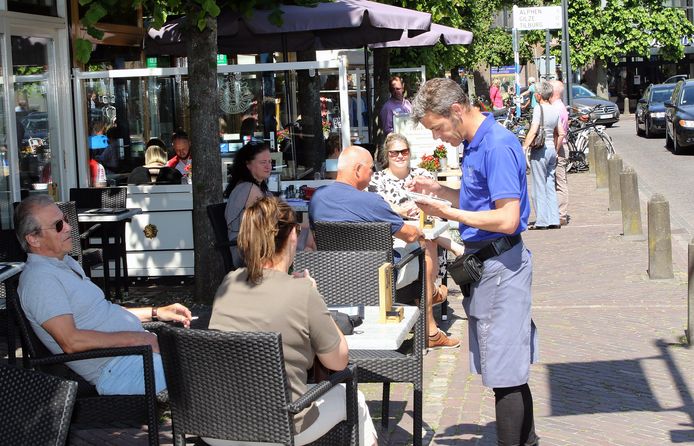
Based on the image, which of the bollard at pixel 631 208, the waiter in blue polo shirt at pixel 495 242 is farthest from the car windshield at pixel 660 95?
the waiter in blue polo shirt at pixel 495 242

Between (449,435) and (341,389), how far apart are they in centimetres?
179

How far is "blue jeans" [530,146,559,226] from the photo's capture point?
14094mm

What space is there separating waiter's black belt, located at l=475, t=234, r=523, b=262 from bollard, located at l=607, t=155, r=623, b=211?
426 inches

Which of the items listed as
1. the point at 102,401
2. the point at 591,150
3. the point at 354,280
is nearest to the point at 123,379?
the point at 102,401

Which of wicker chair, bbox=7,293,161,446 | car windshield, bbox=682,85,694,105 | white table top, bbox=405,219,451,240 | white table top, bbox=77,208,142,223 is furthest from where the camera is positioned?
car windshield, bbox=682,85,694,105

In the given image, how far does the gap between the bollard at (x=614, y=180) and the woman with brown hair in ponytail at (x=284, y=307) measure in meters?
11.7

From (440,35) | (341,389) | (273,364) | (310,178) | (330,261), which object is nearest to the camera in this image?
(273,364)

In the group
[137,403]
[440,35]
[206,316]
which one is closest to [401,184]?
[206,316]

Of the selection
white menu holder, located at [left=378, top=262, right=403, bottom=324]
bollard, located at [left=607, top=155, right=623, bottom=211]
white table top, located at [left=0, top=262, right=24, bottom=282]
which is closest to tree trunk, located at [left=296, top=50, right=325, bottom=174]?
bollard, located at [left=607, top=155, right=623, bottom=211]

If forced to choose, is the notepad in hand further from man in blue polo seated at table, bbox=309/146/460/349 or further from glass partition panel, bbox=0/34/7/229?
man in blue polo seated at table, bbox=309/146/460/349

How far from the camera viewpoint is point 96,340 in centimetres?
489

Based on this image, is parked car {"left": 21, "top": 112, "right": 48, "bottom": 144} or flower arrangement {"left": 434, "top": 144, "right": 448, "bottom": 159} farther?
flower arrangement {"left": 434, "top": 144, "right": 448, "bottom": 159}

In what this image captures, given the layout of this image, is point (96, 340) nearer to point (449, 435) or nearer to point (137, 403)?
point (137, 403)

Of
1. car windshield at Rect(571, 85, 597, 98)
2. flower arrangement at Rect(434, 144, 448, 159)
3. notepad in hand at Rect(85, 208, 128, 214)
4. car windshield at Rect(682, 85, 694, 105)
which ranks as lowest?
notepad in hand at Rect(85, 208, 128, 214)
